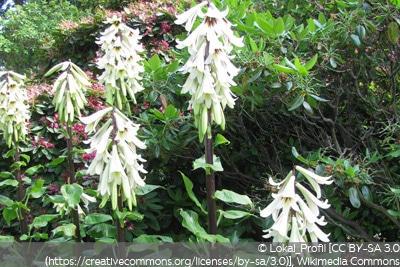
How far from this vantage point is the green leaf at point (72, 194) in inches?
78.9

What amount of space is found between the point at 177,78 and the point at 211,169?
3.41 feet

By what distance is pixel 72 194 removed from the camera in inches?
80.5

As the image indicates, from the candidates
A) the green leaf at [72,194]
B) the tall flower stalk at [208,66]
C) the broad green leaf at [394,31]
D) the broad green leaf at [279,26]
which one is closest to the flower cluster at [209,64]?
the tall flower stalk at [208,66]

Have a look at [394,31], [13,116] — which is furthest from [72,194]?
[394,31]

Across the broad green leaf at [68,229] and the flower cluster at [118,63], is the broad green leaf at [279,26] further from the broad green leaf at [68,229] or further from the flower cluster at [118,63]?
the broad green leaf at [68,229]

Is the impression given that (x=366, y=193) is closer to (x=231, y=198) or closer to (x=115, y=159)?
(x=231, y=198)

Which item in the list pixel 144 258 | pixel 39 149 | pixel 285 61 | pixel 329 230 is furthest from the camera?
pixel 39 149

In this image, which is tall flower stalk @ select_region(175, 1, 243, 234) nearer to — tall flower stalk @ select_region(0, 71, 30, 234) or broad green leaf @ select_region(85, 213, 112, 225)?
broad green leaf @ select_region(85, 213, 112, 225)

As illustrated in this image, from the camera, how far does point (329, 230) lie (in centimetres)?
246

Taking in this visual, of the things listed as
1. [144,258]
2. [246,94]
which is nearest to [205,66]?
[246,94]

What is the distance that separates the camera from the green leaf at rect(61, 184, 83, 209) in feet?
6.57

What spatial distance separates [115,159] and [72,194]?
0.48 metres

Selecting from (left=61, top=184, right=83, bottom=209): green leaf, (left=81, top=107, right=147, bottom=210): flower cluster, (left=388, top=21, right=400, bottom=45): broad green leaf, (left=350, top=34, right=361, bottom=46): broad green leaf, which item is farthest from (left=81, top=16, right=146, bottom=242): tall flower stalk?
(left=388, top=21, right=400, bottom=45): broad green leaf

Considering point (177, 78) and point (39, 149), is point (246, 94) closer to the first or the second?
point (177, 78)
